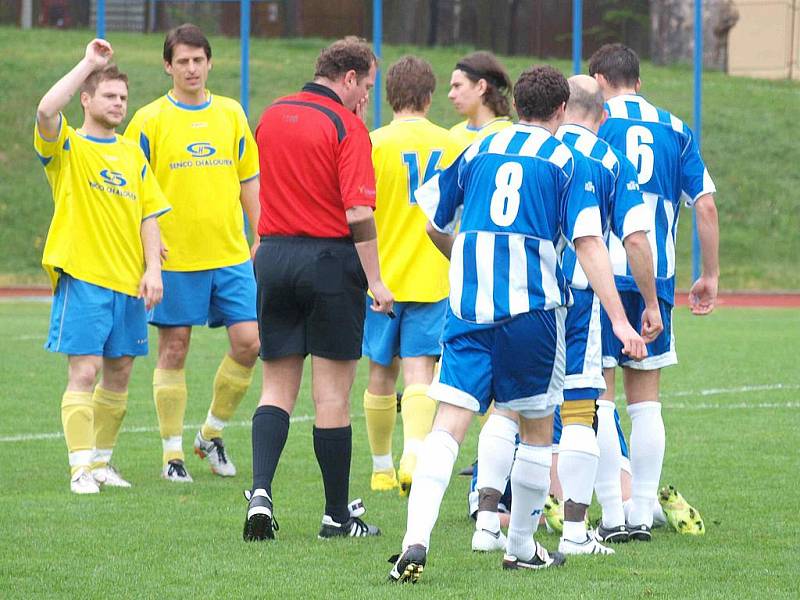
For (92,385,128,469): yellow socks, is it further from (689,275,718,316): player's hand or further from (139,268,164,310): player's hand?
(689,275,718,316): player's hand

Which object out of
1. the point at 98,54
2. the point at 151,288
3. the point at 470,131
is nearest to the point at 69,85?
the point at 98,54

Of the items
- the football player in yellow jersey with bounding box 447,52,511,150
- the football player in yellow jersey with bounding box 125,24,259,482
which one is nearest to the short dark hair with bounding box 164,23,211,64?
the football player in yellow jersey with bounding box 125,24,259,482

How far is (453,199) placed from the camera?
17.3ft

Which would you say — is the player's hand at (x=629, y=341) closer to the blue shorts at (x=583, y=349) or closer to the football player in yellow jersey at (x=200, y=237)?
the blue shorts at (x=583, y=349)

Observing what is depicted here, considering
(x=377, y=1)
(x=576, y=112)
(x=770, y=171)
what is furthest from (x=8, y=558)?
(x=770, y=171)

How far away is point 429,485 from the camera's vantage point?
195 inches

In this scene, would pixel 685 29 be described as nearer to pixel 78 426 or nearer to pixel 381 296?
pixel 78 426

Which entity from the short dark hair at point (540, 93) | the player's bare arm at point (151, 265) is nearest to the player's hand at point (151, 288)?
the player's bare arm at point (151, 265)

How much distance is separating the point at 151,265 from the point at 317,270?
1.59 m

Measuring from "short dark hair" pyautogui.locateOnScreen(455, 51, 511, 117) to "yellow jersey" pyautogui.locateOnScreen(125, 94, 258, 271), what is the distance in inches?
50.3

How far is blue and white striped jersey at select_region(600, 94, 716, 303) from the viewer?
598cm

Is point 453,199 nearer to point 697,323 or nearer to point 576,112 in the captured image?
point 576,112

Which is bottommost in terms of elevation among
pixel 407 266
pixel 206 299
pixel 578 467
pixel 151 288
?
pixel 578 467

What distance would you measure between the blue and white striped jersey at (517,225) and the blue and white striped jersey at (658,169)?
91cm
